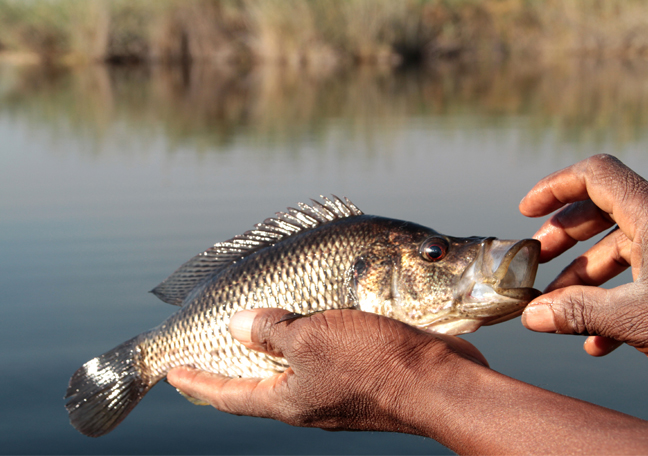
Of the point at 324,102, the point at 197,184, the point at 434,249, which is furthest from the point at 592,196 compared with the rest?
the point at 324,102

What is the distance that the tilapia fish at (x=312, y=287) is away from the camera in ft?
8.25

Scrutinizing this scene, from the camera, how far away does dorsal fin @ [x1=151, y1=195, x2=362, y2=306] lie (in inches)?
116

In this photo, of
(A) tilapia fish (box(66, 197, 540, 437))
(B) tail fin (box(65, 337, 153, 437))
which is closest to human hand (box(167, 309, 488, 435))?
(A) tilapia fish (box(66, 197, 540, 437))

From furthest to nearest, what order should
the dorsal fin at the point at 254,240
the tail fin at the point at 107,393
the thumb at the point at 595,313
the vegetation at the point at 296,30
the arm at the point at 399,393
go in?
the vegetation at the point at 296,30 < the tail fin at the point at 107,393 < the dorsal fin at the point at 254,240 < the thumb at the point at 595,313 < the arm at the point at 399,393

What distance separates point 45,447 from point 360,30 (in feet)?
88.1

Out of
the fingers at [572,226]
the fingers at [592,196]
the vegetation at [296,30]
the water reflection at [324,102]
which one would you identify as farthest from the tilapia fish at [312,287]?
the vegetation at [296,30]

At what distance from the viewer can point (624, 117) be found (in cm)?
1188

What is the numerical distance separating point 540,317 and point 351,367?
0.72 m

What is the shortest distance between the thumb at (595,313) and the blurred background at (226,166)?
1189 millimetres

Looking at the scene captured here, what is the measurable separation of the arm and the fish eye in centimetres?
32

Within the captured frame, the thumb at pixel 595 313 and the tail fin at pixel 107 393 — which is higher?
the thumb at pixel 595 313

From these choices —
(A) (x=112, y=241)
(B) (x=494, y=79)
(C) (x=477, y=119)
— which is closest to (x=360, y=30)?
(B) (x=494, y=79)

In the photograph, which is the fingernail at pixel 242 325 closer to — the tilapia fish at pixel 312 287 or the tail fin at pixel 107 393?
the tilapia fish at pixel 312 287

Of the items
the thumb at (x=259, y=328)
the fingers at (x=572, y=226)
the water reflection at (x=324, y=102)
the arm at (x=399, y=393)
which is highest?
the water reflection at (x=324, y=102)
